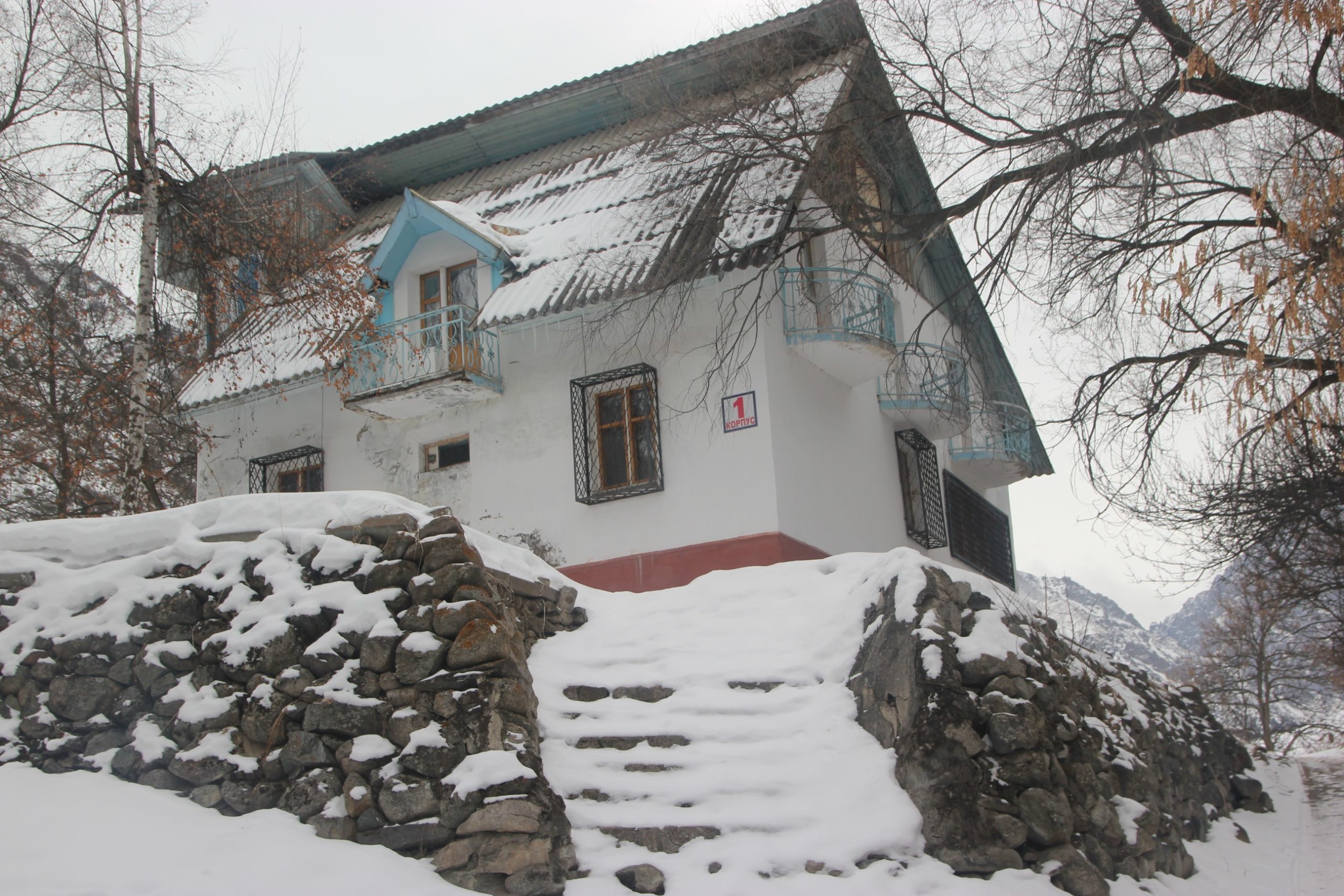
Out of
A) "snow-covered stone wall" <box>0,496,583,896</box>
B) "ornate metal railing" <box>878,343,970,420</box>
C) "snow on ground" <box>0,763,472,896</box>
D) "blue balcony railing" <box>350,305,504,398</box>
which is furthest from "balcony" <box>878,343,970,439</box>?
"snow on ground" <box>0,763,472,896</box>

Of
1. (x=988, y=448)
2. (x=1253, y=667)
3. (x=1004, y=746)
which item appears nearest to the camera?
(x=1004, y=746)

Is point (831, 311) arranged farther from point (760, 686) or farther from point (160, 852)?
point (160, 852)

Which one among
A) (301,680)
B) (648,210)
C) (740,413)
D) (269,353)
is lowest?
(301,680)

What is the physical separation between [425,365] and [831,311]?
504 cm

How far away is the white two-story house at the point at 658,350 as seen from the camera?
1123cm

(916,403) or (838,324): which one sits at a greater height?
(838,324)

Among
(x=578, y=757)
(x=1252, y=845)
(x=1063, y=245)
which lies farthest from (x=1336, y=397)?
(x=578, y=757)

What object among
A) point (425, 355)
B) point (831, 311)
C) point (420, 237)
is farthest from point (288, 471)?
A: point (831, 311)

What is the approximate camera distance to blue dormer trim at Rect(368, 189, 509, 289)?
562 inches

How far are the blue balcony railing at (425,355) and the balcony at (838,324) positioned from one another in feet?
12.4

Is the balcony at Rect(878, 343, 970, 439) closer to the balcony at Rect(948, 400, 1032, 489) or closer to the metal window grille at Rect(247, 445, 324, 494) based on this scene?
the balcony at Rect(948, 400, 1032, 489)

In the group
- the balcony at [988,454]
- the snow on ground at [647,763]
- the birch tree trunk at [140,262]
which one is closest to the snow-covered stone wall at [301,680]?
the snow on ground at [647,763]

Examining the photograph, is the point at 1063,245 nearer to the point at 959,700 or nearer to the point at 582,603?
the point at 959,700

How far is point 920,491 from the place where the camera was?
17156 millimetres
